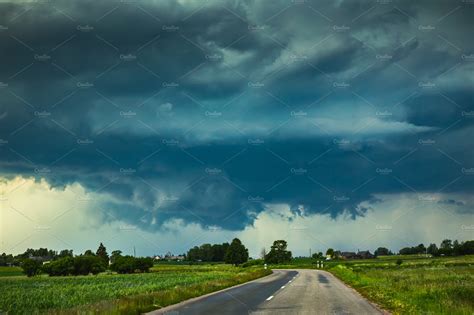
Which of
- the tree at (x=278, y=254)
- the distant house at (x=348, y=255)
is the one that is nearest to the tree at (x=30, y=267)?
the tree at (x=278, y=254)

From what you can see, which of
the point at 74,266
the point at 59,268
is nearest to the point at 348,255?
the point at 74,266

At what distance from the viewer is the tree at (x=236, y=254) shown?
466ft

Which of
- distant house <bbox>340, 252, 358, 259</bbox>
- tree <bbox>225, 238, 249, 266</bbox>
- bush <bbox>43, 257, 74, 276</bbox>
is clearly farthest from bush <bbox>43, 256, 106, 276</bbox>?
distant house <bbox>340, 252, 358, 259</bbox>

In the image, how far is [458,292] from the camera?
74.4ft

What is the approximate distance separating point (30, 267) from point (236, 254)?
67.8m

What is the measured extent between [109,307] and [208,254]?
156 metres

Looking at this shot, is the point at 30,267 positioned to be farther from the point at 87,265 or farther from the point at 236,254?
the point at 236,254

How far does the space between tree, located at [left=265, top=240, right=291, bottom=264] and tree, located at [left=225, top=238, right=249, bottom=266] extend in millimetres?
15199

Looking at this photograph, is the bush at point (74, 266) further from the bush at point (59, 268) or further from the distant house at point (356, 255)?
the distant house at point (356, 255)

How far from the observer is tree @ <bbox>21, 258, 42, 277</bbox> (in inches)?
3369

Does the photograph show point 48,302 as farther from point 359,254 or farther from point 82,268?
point 359,254

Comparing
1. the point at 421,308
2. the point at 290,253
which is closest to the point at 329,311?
the point at 421,308

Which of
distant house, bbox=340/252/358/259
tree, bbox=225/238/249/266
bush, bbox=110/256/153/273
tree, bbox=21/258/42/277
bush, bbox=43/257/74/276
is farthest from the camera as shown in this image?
distant house, bbox=340/252/358/259

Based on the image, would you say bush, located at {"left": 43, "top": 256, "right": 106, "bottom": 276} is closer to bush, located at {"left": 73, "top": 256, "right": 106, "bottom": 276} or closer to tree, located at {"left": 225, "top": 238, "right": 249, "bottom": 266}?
bush, located at {"left": 73, "top": 256, "right": 106, "bottom": 276}
